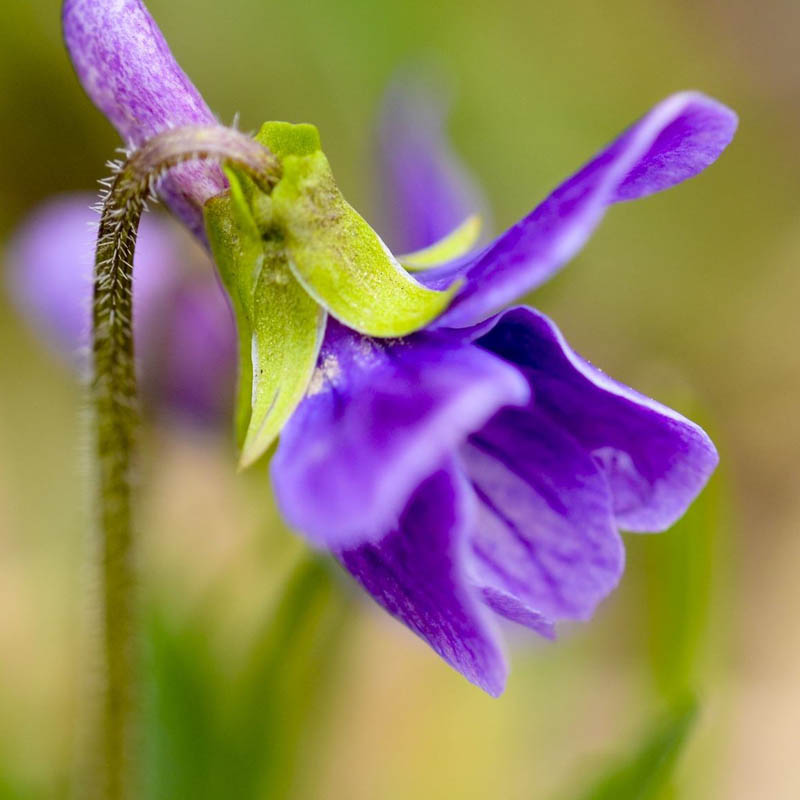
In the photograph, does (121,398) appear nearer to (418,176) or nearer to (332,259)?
(332,259)

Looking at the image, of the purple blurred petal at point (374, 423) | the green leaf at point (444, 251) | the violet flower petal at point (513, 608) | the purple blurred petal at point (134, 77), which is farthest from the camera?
the green leaf at point (444, 251)

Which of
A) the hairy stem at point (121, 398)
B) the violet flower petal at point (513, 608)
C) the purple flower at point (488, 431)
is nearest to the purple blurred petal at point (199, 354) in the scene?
the hairy stem at point (121, 398)

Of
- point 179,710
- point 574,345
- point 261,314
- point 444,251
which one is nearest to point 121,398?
point 261,314

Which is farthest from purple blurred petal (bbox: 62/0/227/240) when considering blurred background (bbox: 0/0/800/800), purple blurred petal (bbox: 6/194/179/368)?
blurred background (bbox: 0/0/800/800)

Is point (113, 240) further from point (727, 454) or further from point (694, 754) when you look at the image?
point (727, 454)

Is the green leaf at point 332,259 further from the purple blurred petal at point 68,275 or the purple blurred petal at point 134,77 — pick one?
the purple blurred petal at point 68,275

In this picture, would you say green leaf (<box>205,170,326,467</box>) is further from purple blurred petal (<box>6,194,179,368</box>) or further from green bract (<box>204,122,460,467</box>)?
purple blurred petal (<box>6,194,179,368</box>)

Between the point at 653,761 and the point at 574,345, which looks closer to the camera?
the point at 653,761
